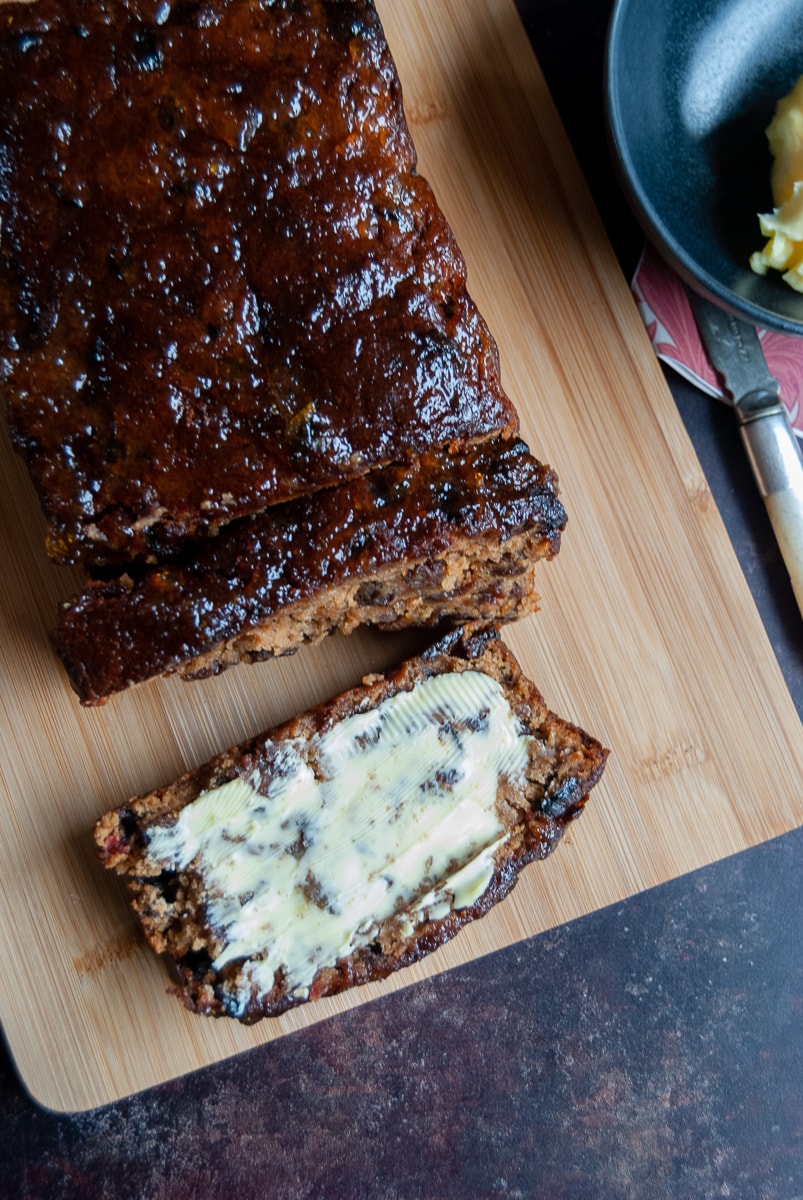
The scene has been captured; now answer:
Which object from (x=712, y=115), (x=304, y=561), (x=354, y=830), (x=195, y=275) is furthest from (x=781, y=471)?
(x=195, y=275)

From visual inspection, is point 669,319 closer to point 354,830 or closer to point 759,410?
point 759,410

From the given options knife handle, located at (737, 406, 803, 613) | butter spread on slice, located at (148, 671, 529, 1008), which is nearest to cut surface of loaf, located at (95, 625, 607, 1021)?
butter spread on slice, located at (148, 671, 529, 1008)

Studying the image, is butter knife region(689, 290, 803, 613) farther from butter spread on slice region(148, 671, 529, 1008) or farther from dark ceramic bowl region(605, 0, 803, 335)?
butter spread on slice region(148, 671, 529, 1008)

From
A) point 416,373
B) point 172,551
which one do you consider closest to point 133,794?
point 172,551

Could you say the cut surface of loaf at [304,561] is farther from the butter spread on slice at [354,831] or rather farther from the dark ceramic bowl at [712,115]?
the dark ceramic bowl at [712,115]

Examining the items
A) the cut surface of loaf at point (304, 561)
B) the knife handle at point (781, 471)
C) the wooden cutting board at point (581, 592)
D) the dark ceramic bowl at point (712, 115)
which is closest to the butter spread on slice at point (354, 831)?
the wooden cutting board at point (581, 592)
